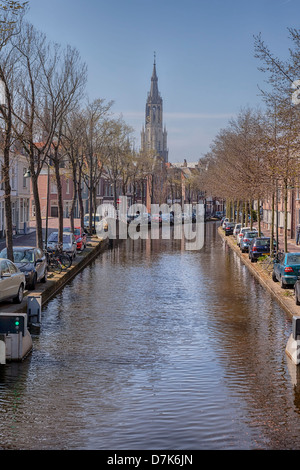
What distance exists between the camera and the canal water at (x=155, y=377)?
396 inches

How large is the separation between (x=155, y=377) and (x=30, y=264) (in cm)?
1226

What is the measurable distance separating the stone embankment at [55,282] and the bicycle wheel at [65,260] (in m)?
0.26

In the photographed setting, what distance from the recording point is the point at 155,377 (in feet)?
44.1

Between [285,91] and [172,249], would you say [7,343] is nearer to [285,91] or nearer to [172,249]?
[285,91]

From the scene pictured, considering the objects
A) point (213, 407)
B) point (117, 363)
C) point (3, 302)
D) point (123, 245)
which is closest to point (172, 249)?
point (123, 245)

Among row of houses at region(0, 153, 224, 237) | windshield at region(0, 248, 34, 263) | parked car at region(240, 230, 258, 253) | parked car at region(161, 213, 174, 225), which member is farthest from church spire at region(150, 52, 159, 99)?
windshield at region(0, 248, 34, 263)

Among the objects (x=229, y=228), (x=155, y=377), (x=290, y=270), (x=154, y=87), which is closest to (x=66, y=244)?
(x=290, y=270)

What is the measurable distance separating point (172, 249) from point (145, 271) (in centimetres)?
1513

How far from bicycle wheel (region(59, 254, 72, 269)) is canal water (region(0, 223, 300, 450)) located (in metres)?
7.21

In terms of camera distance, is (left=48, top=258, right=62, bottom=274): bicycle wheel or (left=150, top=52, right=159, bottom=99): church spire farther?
(left=150, top=52, right=159, bottom=99): church spire

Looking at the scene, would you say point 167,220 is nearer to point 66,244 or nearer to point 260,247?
point 66,244

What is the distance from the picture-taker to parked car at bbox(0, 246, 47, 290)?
79.1 feet

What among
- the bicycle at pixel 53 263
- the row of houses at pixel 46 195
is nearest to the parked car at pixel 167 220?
the row of houses at pixel 46 195

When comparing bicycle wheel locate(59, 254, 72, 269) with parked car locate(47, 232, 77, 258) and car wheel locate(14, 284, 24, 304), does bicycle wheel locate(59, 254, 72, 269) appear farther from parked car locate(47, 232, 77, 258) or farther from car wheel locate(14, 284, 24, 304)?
car wheel locate(14, 284, 24, 304)
